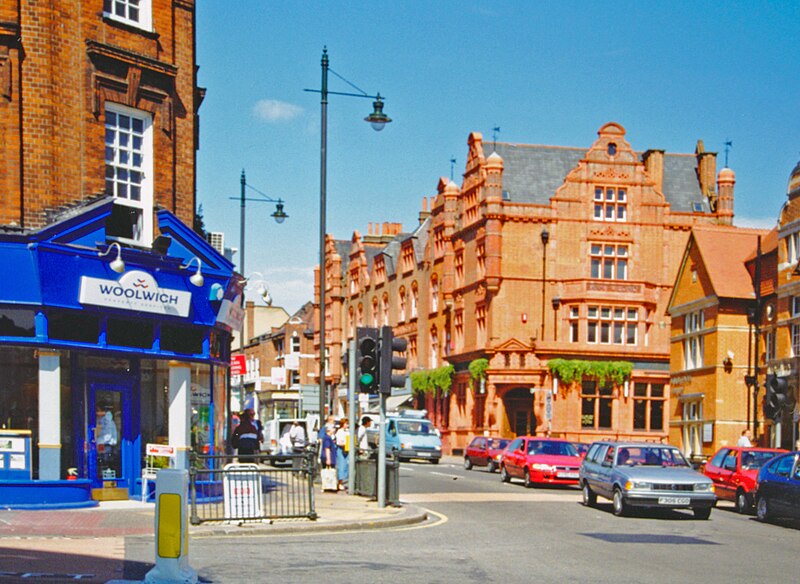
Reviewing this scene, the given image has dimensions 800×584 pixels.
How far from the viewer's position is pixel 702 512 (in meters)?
23.3

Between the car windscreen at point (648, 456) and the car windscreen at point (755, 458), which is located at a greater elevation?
the car windscreen at point (648, 456)

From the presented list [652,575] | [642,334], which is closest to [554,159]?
[642,334]

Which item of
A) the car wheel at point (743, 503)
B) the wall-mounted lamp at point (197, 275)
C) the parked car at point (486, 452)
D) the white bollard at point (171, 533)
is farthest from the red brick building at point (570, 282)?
the white bollard at point (171, 533)

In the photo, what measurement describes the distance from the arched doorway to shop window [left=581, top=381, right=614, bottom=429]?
272cm

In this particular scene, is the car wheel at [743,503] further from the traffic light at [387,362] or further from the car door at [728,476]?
the traffic light at [387,362]

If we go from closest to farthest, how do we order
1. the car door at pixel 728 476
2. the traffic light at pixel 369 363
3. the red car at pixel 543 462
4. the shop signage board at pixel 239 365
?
the traffic light at pixel 369 363, the car door at pixel 728 476, the red car at pixel 543 462, the shop signage board at pixel 239 365

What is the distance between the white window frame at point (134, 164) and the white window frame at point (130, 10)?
1560mm

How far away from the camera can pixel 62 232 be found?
19.8 meters

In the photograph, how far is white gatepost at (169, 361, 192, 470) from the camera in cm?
2203

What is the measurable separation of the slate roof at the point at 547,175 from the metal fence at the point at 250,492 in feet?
152

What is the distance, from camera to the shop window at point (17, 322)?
1944 cm

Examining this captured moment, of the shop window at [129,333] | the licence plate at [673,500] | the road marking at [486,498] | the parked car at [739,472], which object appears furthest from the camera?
the road marking at [486,498]

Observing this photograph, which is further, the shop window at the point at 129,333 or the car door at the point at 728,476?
the car door at the point at 728,476

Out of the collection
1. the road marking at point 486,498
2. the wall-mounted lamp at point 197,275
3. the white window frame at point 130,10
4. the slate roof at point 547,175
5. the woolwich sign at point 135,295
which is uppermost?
the slate roof at point 547,175
